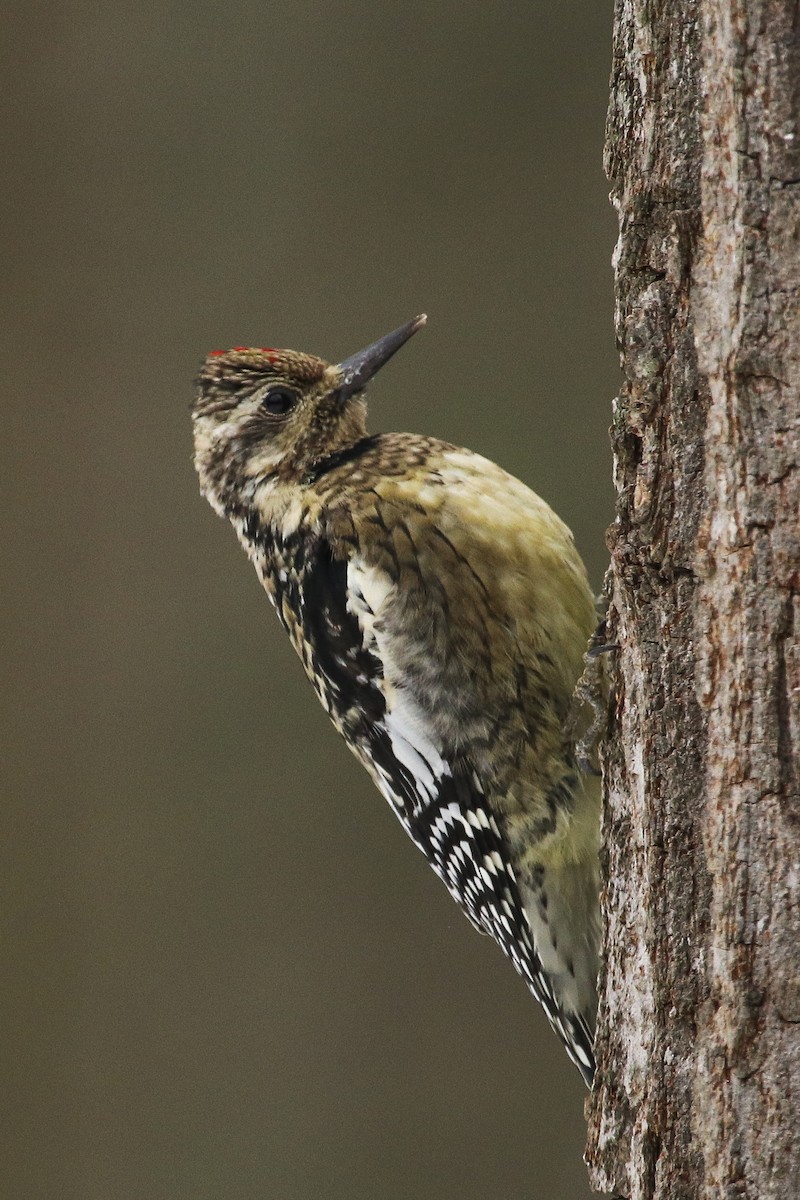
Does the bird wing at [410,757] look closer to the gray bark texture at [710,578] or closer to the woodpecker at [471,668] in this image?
the woodpecker at [471,668]

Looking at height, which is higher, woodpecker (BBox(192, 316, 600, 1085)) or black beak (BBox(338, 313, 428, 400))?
black beak (BBox(338, 313, 428, 400))

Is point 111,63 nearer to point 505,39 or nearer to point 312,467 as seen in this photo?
point 505,39

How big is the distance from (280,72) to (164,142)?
0.30m

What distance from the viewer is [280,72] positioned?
279cm

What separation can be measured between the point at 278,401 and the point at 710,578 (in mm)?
1010

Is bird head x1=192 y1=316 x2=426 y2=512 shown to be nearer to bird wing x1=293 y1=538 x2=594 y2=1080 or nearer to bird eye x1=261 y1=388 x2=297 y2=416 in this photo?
bird eye x1=261 y1=388 x2=297 y2=416

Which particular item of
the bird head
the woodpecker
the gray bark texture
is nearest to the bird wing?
the woodpecker

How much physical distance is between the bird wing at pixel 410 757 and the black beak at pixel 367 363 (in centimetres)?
31

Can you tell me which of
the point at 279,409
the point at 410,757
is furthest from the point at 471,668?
the point at 279,409

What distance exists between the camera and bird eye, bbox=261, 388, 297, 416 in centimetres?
191

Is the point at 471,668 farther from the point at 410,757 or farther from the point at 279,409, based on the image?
the point at 279,409

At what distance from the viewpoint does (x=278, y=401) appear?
191 cm

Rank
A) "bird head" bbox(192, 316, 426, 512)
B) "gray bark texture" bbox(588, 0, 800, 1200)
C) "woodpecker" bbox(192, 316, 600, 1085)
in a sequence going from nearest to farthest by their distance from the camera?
"gray bark texture" bbox(588, 0, 800, 1200), "woodpecker" bbox(192, 316, 600, 1085), "bird head" bbox(192, 316, 426, 512)

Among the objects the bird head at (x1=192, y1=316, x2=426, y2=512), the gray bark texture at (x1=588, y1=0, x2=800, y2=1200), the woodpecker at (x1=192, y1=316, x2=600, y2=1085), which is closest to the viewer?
the gray bark texture at (x1=588, y1=0, x2=800, y2=1200)
